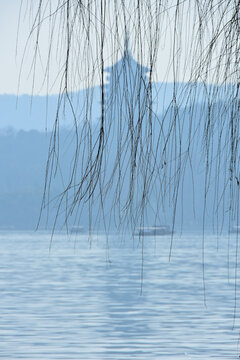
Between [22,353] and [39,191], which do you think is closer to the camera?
[22,353]

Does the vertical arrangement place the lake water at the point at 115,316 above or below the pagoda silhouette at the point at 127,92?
below

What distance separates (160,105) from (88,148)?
0.25m

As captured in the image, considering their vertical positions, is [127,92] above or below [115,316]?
above

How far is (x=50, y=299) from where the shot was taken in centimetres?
2473

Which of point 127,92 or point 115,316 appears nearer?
point 127,92

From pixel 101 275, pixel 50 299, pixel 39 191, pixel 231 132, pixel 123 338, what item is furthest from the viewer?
pixel 39 191

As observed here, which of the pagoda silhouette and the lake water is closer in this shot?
the pagoda silhouette

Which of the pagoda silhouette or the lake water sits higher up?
the pagoda silhouette

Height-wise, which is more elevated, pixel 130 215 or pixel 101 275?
pixel 130 215

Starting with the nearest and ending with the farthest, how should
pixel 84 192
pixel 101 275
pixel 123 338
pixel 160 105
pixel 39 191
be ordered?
pixel 84 192 < pixel 160 105 < pixel 123 338 < pixel 101 275 < pixel 39 191

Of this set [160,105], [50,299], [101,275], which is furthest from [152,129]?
[101,275]

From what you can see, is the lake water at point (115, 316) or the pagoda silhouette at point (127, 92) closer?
the pagoda silhouette at point (127, 92)

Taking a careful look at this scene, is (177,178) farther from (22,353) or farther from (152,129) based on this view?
(22,353)

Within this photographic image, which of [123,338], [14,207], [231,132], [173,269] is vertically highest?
[231,132]
